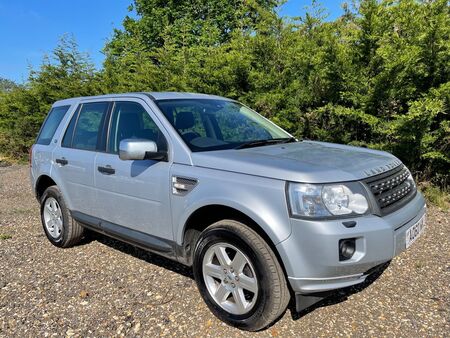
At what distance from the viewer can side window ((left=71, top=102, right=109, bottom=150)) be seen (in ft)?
13.7

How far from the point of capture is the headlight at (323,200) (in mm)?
2559

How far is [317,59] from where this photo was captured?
6246 mm

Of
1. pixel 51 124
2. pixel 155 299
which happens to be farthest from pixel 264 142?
pixel 51 124

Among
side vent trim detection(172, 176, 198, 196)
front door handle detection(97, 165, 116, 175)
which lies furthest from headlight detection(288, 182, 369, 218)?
front door handle detection(97, 165, 116, 175)

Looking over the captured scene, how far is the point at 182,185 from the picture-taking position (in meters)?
3.16

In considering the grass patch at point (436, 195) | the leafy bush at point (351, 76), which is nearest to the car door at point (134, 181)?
the leafy bush at point (351, 76)

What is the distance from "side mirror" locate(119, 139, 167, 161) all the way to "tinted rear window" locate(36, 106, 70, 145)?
2.10m

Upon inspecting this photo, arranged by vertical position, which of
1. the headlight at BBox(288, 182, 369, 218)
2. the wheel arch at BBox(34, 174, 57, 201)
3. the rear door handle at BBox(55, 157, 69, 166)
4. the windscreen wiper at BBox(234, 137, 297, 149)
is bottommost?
the wheel arch at BBox(34, 174, 57, 201)

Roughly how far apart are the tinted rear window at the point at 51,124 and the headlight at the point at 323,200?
11.3 feet

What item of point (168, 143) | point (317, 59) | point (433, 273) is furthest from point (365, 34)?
point (168, 143)

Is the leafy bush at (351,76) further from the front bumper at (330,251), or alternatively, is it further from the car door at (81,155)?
the car door at (81,155)

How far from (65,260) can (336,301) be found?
3.00 m

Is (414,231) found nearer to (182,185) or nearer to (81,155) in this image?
(182,185)

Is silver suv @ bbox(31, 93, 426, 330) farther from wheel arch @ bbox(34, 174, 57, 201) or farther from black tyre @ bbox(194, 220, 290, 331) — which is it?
wheel arch @ bbox(34, 174, 57, 201)
